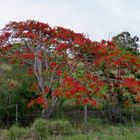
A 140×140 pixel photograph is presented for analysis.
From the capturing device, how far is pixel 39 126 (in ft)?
38.8

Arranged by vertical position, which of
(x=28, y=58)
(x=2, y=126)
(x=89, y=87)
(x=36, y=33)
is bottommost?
(x=2, y=126)

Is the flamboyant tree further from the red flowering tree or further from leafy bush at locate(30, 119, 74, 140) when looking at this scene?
leafy bush at locate(30, 119, 74, 140)

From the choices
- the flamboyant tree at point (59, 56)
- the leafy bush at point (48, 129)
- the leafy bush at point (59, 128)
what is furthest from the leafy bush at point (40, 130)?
the flamboyant tree at point (59, 56)

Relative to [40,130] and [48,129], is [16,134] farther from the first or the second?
[48,129]

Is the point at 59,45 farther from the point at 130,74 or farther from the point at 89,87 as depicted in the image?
the point at 130,74

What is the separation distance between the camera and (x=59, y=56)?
1633 cm

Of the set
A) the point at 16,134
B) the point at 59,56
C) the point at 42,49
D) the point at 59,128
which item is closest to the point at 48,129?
the point at 59,128

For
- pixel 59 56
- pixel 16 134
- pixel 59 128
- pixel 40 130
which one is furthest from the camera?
pixel 59 56

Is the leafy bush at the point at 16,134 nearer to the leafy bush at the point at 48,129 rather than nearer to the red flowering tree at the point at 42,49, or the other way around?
the leafy bush at the point at 48,129

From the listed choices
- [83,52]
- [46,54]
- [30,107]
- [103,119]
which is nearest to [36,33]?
[46,54]

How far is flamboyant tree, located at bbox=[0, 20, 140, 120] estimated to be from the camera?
1566 cm

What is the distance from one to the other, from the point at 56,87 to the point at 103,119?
322cm

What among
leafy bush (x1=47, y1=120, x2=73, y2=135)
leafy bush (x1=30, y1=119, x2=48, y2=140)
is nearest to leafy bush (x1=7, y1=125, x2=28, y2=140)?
leafy bush (x1=30, y1=119, x2=48, y2=140)

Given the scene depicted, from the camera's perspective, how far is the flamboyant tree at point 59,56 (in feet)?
51.4
